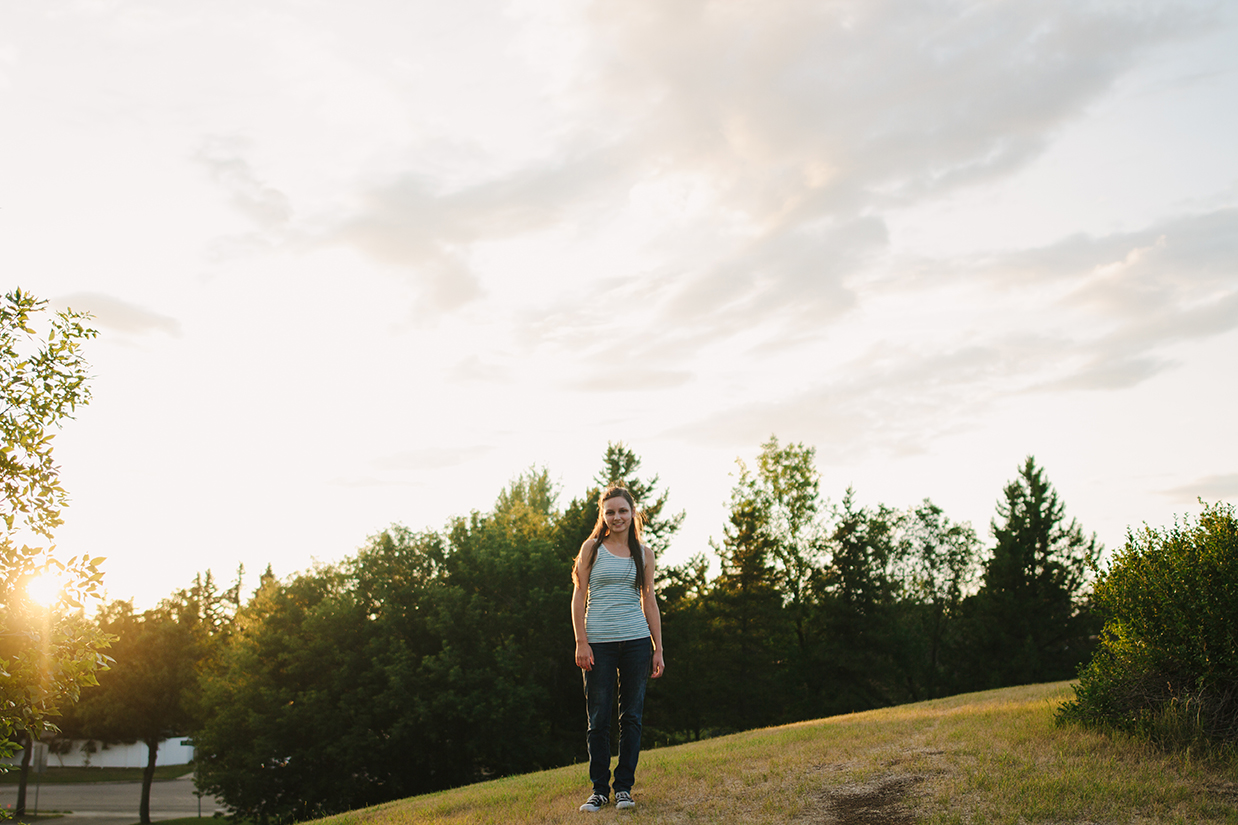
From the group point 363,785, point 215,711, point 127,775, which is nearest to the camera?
point 363,785

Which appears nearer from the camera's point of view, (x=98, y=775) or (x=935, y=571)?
(x=935, y=571)

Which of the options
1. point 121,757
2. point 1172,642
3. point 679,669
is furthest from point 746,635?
point 121,757

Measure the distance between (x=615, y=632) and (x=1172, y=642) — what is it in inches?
201

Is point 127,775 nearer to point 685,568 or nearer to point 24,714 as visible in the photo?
point 685,568

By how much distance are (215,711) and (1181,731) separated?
38764 mm

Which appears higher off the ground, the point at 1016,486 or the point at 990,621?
the point at 1016,486

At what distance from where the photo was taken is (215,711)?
3572 centimetres

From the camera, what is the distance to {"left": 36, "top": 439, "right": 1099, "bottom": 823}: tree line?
29.8 m

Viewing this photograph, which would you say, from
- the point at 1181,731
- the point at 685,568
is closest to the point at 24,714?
the point at 1181,731

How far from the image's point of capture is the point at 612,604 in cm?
618

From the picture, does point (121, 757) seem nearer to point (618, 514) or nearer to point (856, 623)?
point (856, 623)

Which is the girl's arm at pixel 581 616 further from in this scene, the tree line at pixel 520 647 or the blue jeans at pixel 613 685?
the tree line at pixel 520 647

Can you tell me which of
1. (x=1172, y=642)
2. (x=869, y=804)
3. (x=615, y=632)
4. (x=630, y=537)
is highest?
(x=630, y=537)

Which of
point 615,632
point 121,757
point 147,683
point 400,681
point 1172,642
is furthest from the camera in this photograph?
point 121,757
